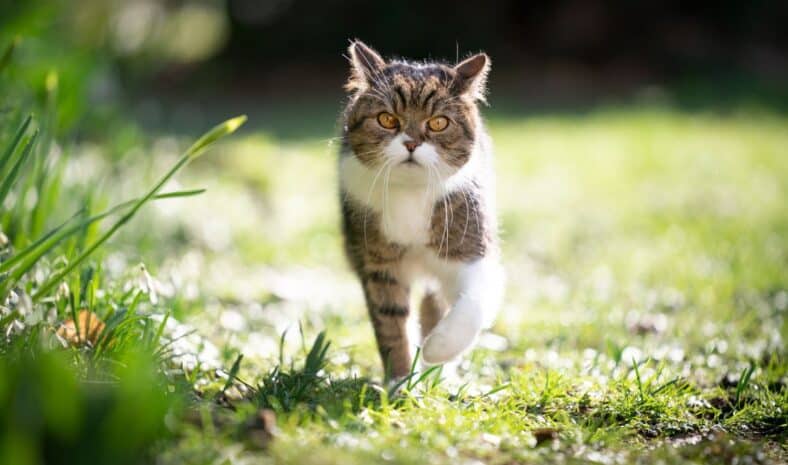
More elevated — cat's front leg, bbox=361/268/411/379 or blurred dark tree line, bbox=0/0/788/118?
blurred dark tree line, bbox=0/0/788/118

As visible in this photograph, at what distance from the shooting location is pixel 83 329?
2.62 metres

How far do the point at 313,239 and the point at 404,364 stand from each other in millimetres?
2576

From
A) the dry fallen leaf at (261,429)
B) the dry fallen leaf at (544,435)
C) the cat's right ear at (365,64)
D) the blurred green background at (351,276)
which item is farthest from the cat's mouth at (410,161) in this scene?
the dry fallen leaf at (261,429)

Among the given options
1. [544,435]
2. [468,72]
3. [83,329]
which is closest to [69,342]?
[83,329]

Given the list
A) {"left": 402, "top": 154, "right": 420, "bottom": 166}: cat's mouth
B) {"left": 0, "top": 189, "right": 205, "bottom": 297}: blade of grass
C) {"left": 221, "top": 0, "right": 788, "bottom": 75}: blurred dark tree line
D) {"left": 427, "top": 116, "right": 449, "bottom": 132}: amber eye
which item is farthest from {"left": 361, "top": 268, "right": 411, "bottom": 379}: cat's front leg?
{"left": 221, "top": 0, "right": 788, "bottom": 75}: blurred dark tree line

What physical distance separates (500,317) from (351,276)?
3.82ft

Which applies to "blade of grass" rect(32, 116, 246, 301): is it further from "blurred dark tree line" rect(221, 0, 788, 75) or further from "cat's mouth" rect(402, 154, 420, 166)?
"blurred dark tree line" rect(221, 0, 788, 75)

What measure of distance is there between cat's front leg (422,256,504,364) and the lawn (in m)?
0.11

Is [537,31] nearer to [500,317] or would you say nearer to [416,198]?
[500,317]

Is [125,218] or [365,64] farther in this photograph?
[365,64]

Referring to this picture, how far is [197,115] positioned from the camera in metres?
9.92

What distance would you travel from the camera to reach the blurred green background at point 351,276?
2154 mm

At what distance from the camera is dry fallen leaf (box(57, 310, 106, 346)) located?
2.54 meters

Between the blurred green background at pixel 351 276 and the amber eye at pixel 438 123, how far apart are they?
28.9 inches
